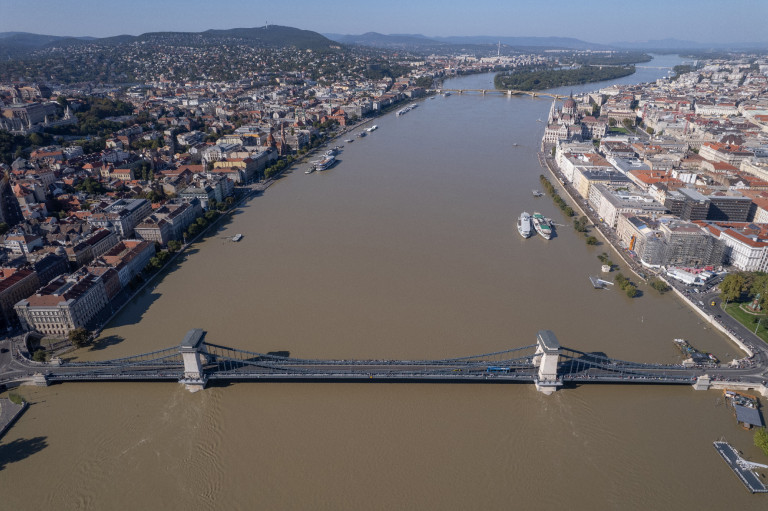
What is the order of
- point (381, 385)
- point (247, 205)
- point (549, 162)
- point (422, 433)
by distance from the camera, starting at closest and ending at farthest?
point (422, 433)
point (381, 385)
point (247, 205)
point (549, 162)

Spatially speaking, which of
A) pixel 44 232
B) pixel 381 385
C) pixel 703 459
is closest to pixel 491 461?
pixel 381 385

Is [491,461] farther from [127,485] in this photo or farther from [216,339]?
[216,339]

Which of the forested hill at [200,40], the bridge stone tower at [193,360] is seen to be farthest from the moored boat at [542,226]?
the forested hill at [200,40]

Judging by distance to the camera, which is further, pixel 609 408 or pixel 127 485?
pixel 609 408

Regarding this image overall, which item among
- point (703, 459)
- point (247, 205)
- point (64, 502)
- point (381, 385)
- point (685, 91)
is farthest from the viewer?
point (685, 91)

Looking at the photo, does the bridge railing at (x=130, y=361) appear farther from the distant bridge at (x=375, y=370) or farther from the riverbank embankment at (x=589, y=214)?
the riverbank embankment at (x=589, y=214)

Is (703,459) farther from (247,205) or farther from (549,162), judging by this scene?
(549,162)

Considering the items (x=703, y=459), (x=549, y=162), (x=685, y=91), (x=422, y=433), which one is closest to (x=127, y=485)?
(x=422, y=433)
